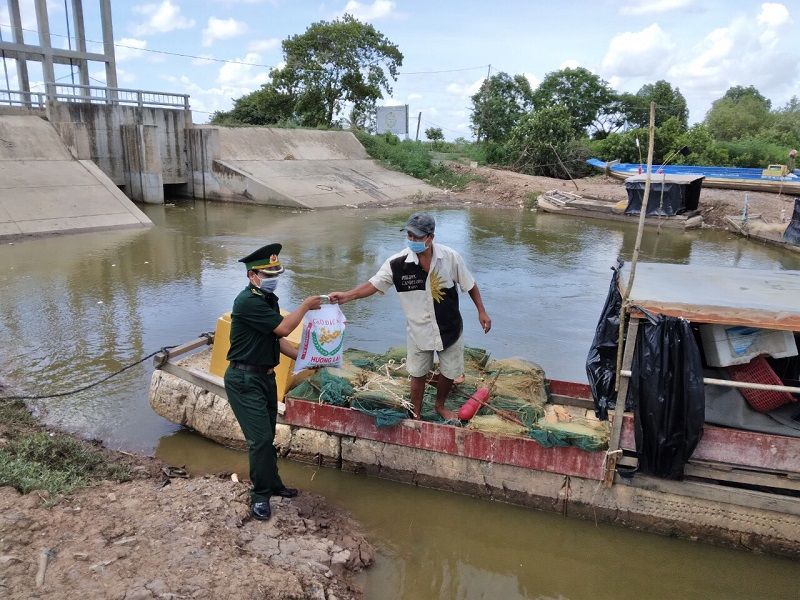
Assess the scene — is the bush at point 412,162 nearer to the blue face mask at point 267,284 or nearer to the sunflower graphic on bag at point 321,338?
the sunflower graphic on bag at point 321,338

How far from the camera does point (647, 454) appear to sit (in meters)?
4.21

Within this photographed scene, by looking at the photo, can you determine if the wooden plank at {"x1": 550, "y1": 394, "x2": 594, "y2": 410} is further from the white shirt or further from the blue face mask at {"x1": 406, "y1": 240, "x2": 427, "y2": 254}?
the blue face mask at {"x1": 406, "y1": 240, "x2": 427, "y2": 254}

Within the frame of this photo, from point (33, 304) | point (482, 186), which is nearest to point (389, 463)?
point (33, 304)

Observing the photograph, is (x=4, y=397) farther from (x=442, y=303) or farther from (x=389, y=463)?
(x=442, y=303)

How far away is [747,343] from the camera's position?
419cm

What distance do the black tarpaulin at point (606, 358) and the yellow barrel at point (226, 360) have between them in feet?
8.33

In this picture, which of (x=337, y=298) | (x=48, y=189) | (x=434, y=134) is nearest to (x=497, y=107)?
(x=434, y=134)

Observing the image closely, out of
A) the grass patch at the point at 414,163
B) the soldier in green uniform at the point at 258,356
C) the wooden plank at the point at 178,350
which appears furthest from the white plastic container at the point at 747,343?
the grass patch at the point at 414,163

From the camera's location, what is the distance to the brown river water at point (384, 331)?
13.7ft

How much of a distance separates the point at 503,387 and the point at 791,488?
2232 millimetres

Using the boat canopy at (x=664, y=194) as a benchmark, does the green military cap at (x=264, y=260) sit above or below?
above

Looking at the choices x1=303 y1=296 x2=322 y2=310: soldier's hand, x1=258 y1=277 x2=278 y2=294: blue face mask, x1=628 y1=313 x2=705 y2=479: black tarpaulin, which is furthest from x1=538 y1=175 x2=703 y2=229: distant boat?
x1=258 y1=277 x2=278 y2=294: blue face mask

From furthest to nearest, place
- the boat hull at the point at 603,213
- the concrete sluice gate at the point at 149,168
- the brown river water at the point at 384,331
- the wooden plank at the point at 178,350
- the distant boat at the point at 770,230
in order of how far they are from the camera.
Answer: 1. the boat hull at the point at 603,213
2. the distant boat at the point at 770,230
3. the concrete sluice gate at the point at 149,168
4. the wooden plank at the point at 178,350
5. the brown river water at the point at 384,331

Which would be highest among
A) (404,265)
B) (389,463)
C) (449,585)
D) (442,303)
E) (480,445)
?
(404,265)
